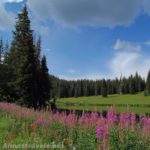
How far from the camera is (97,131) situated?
718cm

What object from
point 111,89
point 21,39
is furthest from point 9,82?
point 111,89

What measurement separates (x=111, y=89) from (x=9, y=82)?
13391cm

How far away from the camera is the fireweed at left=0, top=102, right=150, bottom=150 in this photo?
7.00 meters

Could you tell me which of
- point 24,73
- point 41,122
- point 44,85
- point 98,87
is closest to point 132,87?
point 98,87

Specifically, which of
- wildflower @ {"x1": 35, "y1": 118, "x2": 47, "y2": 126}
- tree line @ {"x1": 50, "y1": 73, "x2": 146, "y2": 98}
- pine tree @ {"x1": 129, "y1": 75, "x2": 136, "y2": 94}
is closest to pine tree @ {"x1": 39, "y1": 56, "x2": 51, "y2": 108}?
wildflower @ {"x1": 35, "y1": 118, "x2": 47, "y2": 126}

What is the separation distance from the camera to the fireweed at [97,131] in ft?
23.0

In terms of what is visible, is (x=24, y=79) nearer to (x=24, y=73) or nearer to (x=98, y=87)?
(x=24, y=73)

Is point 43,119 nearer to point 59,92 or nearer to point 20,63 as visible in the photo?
point 20,63

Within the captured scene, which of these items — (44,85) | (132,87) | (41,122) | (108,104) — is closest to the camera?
(41,122)

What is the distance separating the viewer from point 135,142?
6.96 m

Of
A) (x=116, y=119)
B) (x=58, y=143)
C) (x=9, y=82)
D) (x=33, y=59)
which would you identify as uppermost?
(x=33, y=59)

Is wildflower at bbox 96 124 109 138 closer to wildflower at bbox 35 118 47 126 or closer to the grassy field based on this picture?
wildflower at bbox 35 118 47 126

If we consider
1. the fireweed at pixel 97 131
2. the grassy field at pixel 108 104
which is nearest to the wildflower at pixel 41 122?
the fireweed at pixel 97 131

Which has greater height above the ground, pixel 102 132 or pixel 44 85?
pixel 44 85
